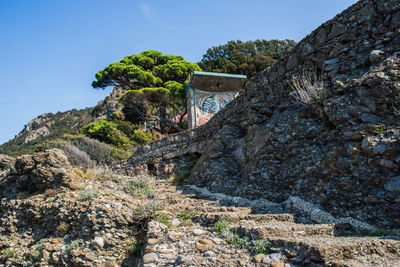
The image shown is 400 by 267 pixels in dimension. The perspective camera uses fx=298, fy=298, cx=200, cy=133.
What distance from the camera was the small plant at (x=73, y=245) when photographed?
13.7 ft

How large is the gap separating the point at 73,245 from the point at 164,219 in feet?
4.34

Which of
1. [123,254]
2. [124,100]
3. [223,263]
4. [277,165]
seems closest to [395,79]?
[277,165]

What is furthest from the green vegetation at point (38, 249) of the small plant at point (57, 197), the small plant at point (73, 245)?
the small plant at point (57, 197)

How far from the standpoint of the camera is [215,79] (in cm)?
1375

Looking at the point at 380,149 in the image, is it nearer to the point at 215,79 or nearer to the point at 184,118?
the point at 215,79

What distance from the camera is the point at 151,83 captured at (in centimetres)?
1931

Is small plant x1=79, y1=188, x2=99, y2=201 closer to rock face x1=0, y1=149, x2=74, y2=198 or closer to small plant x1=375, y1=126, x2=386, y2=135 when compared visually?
rock face x1=0, y1=149, x2=74, y2=198

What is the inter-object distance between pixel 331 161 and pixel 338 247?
1914mm

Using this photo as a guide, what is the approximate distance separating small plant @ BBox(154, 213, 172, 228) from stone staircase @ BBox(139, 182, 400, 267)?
1cm

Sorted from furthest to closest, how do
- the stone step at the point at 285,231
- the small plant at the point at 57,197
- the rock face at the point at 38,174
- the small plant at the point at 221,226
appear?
the rock face at the point at 38,174
the small plant at the point at 57,197
the small plant at the point at 221,226
the stone step at the point at 285,231

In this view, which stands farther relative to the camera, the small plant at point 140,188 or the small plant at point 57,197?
the small plant at point 140,188

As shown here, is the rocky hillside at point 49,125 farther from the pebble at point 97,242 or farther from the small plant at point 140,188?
the pebble at point 97,242

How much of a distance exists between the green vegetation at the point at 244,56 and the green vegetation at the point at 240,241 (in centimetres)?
1832

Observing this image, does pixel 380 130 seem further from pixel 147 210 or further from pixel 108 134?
pixel 108 134
